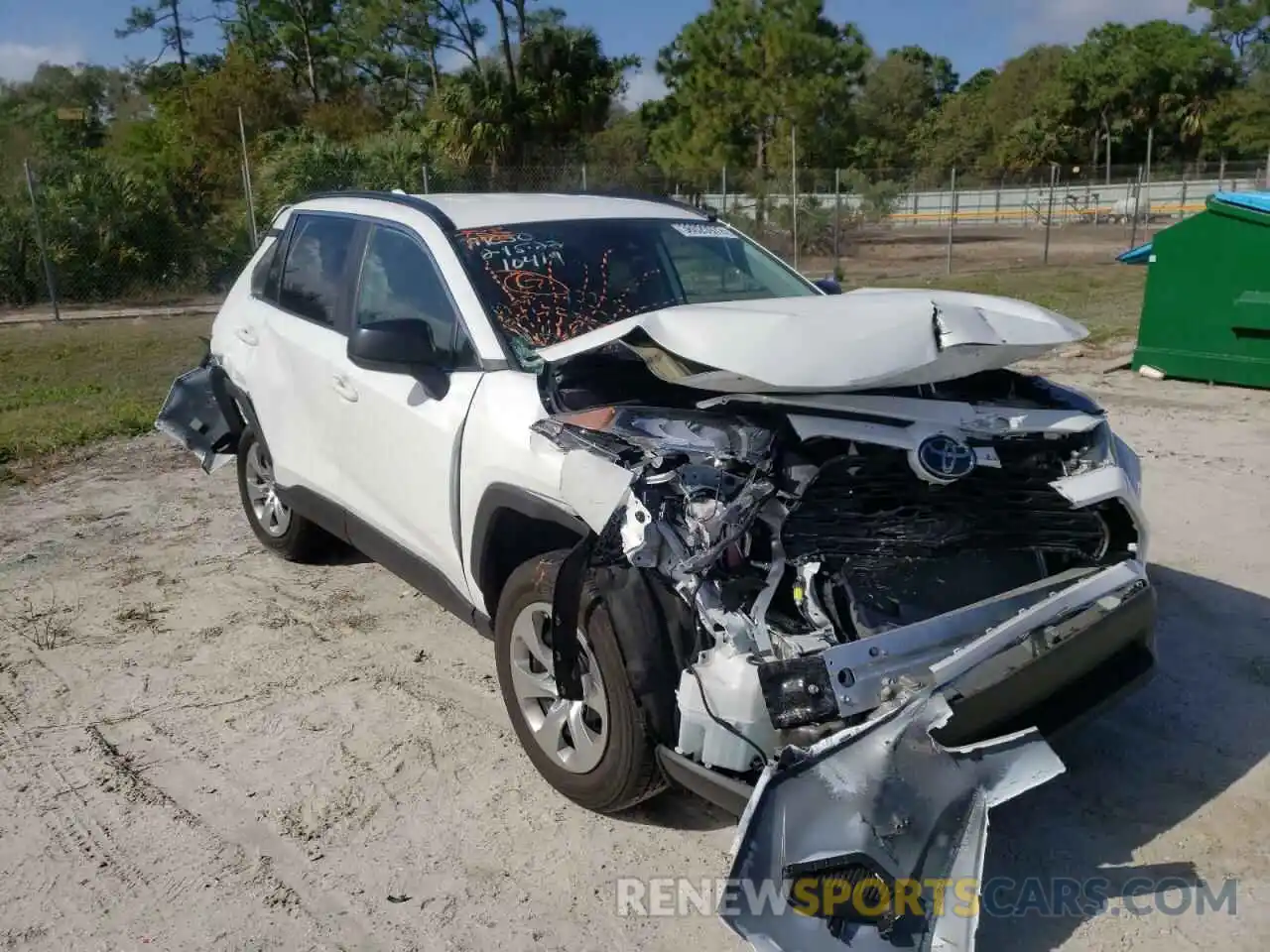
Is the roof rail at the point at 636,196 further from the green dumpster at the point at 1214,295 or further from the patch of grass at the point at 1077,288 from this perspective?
the patch of grass at the point at 1077,288

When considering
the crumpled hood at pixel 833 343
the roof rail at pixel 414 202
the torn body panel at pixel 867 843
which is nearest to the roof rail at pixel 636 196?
the roof rail at pixel 414 202

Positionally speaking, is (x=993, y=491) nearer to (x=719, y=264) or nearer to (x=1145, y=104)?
(x=719, y=264)

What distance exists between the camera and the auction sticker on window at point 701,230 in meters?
4.71

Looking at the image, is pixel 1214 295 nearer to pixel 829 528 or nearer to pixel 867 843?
pixel 829 528

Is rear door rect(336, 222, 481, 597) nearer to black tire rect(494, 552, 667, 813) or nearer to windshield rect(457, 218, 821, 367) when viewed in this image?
windshield rect(457, 218, 821, 367)

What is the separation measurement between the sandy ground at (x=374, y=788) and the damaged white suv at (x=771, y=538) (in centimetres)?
35

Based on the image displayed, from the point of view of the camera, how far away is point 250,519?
19.0 ft

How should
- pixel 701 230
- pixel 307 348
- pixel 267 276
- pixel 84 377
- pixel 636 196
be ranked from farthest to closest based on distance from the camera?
1. pixel 84 377
2. pixel 267 276
3. pixel 636 196
4. pixel 701 230
5. pixel 307 348

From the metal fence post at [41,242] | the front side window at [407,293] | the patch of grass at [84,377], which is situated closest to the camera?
the front side window at [407,293]

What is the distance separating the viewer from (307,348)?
4.63 m

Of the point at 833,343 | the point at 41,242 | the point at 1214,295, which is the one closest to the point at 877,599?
the point at 833,343

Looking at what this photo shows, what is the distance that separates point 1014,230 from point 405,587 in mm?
35469

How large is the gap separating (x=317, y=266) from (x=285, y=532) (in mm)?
1399

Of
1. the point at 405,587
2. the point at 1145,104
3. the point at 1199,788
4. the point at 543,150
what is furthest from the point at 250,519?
the point at 1145,104
